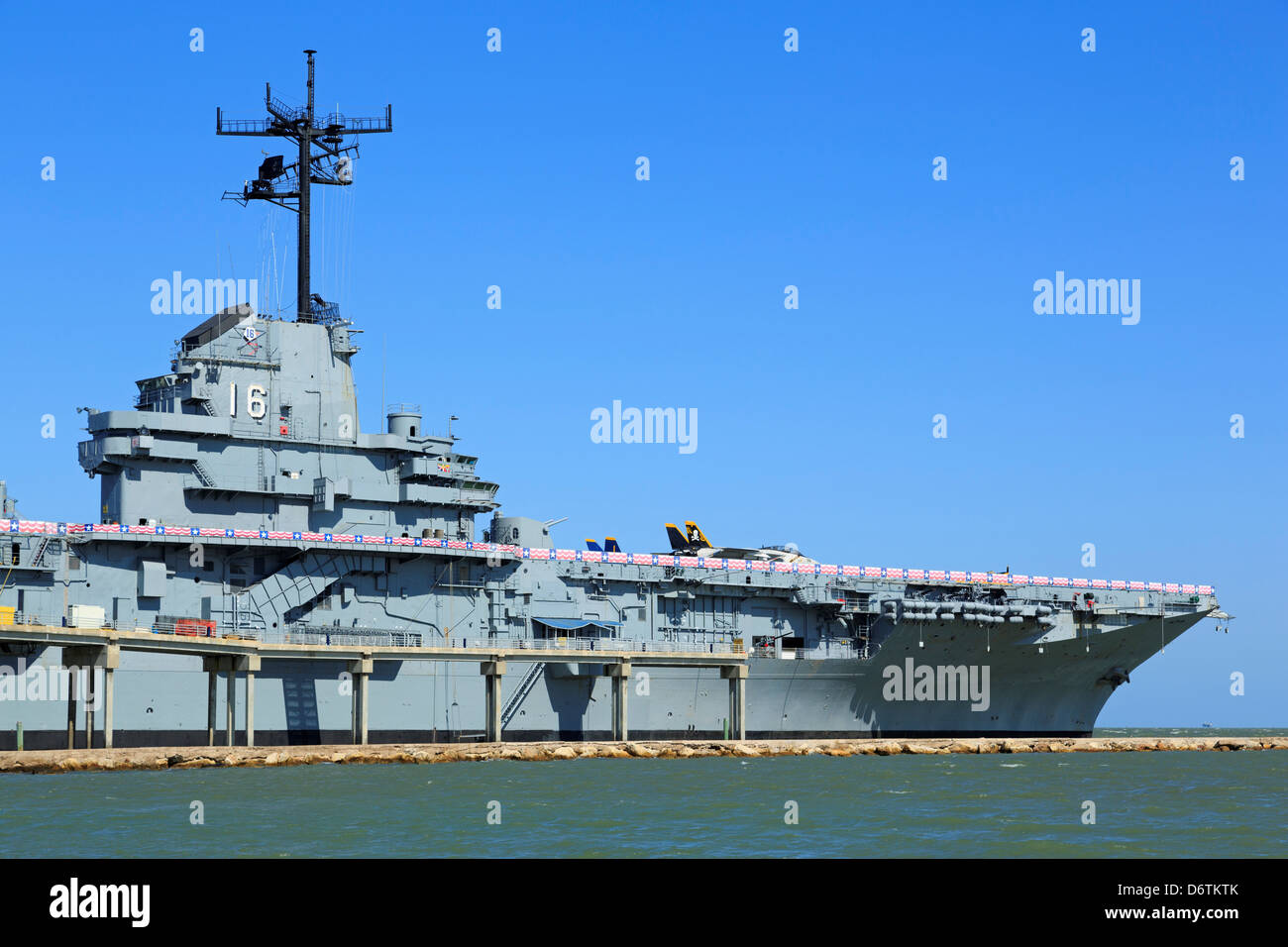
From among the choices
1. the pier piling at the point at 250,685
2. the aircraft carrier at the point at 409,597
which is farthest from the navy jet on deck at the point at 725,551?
the pier piling at the point at 250,685

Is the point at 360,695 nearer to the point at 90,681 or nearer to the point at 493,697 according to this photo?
the point at 493,697

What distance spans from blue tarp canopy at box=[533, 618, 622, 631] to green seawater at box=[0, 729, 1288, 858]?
7.72 m

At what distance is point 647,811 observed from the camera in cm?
2888

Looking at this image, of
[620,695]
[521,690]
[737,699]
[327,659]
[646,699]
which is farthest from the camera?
[646,699]

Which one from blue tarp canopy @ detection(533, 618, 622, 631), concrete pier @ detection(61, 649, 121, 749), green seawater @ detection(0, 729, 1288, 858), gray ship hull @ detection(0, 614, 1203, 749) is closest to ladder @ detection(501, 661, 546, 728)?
gray ship hull @ detection(0, 614, 1203, 749)

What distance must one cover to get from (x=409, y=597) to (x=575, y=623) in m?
5.46

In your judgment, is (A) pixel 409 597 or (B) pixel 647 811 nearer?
(B) pixel 647 811

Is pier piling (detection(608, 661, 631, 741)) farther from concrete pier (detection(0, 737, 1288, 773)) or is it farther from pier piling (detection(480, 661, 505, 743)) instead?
pier piling (detection(480, 661, 505, 743))

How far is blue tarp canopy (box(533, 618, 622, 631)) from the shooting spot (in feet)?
161

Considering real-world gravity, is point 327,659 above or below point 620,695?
above

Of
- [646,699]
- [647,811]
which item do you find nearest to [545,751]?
[646,699]
